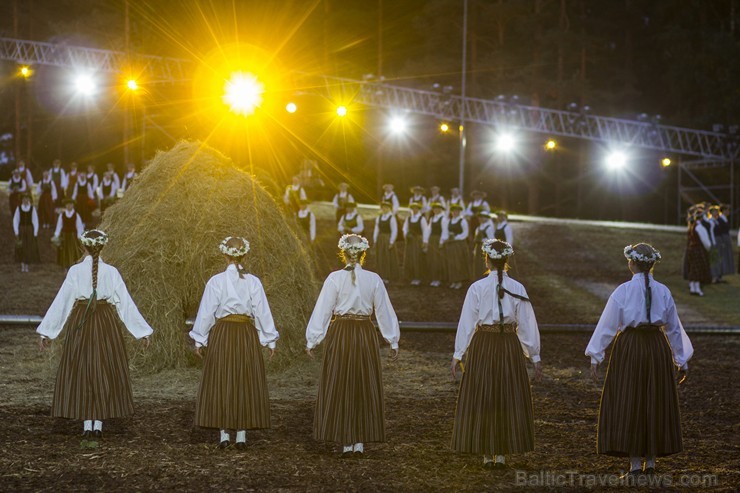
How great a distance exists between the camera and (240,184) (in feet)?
40.7

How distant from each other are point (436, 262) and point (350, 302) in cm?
1379

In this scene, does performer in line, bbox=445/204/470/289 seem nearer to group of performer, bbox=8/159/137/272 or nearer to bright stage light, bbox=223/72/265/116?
group of performer, bbox=8/159/137/272

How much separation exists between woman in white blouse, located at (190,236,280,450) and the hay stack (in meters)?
3.50

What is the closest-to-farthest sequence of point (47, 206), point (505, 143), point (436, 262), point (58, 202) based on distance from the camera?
point (436, 262), point (47, 206), point (58, 202), point (505, 143)

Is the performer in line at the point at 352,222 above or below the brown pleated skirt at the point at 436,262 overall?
above

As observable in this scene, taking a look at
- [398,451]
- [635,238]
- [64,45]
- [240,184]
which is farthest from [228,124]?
[398,451]

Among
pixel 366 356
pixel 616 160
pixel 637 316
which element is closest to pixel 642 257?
pixel 637 316

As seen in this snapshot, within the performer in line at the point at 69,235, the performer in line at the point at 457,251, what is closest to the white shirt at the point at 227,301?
the performer in line at the point at 457,251

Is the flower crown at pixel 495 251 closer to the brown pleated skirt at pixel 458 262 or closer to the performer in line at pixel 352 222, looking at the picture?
the performer in line at pixel 352 222

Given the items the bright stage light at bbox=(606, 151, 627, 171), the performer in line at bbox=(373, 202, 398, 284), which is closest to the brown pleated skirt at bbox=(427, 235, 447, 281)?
the performer in line at bbox=(373, 202, 398, 284)

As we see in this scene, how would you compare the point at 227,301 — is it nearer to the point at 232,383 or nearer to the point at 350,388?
the point at 232,383

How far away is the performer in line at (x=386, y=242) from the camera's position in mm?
21375

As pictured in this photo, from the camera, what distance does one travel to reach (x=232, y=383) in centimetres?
784

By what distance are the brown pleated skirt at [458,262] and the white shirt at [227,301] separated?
44.0 ft
